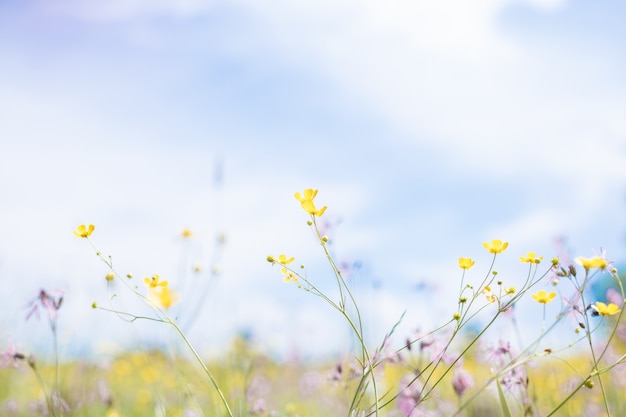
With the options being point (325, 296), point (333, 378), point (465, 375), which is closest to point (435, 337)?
point (465, 375)

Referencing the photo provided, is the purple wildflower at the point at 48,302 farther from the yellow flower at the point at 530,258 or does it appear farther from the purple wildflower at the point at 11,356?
the yellow flower at the point at 530,258

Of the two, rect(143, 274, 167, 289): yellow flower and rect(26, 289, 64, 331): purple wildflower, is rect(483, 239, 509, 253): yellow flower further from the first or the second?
rect(26, 289, 64, 331): purple wildflower

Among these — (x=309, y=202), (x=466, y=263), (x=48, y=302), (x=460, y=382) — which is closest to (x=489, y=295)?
(x=466, y=263)

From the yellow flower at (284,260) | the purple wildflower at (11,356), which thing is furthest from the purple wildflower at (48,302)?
the yellow flower at (284,260)

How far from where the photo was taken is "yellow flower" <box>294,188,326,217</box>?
156 centimetres

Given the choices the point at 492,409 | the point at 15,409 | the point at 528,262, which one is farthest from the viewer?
the point at 15,409

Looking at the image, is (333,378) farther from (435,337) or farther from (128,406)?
(128,406)

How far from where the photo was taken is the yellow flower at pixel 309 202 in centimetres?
156

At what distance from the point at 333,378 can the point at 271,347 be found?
130 inches

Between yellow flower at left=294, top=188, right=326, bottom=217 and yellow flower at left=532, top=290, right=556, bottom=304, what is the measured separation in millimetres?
634

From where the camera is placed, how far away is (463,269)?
1.65 m

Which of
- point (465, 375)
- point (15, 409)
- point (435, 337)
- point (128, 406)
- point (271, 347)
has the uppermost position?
point (271, 347)

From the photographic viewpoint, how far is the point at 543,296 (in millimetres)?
1618

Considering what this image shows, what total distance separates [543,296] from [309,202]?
69cm
